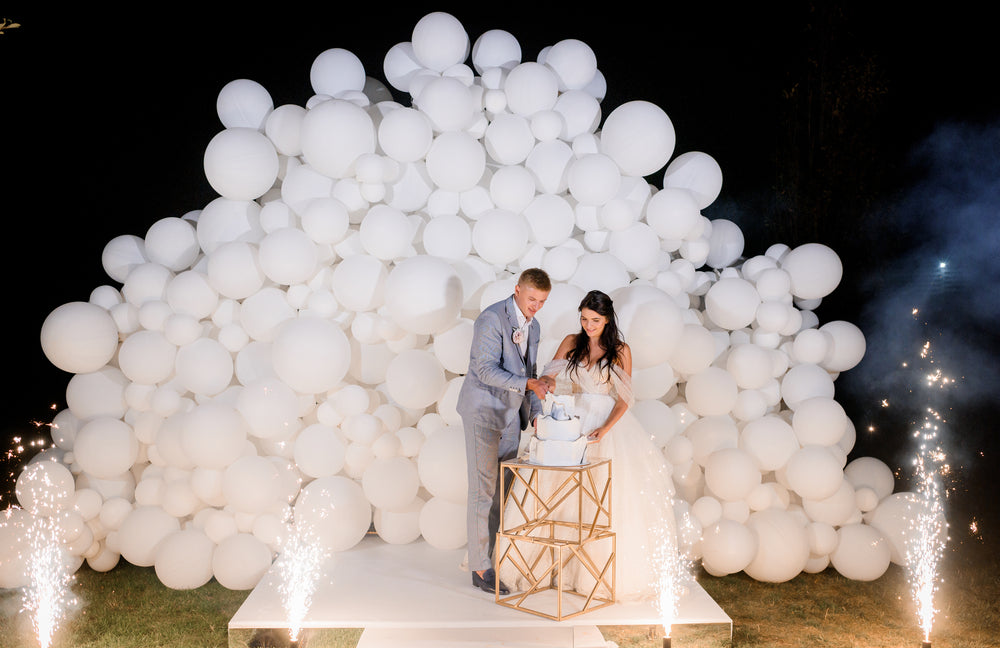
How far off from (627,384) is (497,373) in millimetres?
628

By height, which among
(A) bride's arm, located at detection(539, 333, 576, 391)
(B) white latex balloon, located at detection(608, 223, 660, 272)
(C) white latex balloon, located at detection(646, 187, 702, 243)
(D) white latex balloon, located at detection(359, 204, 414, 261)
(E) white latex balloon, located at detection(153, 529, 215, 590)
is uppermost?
(C) white latex balloon, located at detection(646, 187, 702, 243)

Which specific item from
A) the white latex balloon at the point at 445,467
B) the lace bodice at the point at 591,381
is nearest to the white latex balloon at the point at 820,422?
the lace bodice at the point at 591,381

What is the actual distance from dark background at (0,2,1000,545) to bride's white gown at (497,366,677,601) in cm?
236

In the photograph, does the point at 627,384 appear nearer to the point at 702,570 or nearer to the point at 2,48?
the point at 702,570

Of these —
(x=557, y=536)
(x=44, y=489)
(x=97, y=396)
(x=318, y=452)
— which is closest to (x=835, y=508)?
(x=557, y=536)

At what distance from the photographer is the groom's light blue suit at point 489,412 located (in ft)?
12.1

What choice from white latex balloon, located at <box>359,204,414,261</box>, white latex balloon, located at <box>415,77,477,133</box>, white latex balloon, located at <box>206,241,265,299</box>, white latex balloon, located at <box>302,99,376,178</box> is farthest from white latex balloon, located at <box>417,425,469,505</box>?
white latex balloon, located at <box>415,77,477,133</box>

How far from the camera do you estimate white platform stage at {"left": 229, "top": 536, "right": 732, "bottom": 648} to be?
3404mm

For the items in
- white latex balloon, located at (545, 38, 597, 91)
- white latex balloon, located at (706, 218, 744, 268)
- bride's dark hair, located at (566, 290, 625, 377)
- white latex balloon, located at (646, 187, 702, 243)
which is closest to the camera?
bride's dark hair, located at (566, 290, 625, 377)

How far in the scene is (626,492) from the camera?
12.5 ft

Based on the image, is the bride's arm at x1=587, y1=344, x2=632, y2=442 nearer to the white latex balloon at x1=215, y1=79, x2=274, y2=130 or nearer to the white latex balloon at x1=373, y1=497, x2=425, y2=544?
the white latex balloon at x1=373, y1=497, x2=425, y2=544

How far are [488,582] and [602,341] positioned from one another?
1.22 meters

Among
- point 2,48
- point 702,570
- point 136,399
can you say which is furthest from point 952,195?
point 2,48

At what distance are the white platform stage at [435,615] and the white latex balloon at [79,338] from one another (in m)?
1.61
